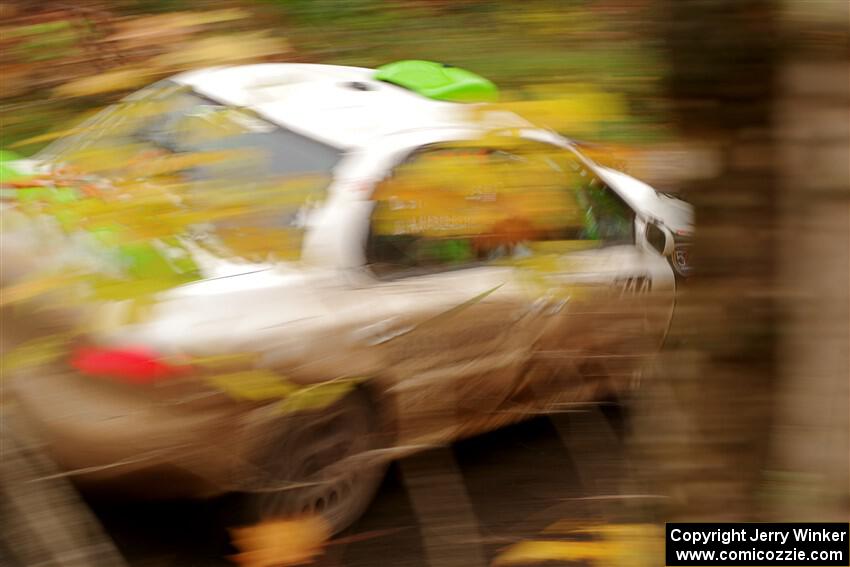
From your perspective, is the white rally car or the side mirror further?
the side mirror

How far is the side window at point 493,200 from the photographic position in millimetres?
1874

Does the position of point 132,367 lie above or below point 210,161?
below

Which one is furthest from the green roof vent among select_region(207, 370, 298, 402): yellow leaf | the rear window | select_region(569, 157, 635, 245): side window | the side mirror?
select_region(207, 370, 298, 402): yellow leaf

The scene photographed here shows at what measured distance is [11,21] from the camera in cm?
221

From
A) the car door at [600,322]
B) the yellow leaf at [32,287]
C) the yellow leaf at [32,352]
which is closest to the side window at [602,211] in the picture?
the car door at [600,322]

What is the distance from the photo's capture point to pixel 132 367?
274 cm

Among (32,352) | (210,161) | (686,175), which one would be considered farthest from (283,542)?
(686,175)

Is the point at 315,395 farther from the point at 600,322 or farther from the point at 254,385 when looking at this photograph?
the point at 600,322

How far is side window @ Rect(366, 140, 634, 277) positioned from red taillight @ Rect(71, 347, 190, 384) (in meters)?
0.87

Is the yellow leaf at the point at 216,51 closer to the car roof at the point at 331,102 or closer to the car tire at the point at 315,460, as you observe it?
the car roof at the point at 331,102

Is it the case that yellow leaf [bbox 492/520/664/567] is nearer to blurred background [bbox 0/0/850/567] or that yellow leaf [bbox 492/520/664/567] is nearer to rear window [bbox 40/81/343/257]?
blurred background [bbox 0/0/850/567]

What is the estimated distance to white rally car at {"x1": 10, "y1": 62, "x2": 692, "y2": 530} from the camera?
80.3 inches

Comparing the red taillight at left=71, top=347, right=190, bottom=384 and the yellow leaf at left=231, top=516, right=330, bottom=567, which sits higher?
the red taillight at left=71, top=347, right=190, bottom=384

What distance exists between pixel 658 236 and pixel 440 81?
0.77 meters
